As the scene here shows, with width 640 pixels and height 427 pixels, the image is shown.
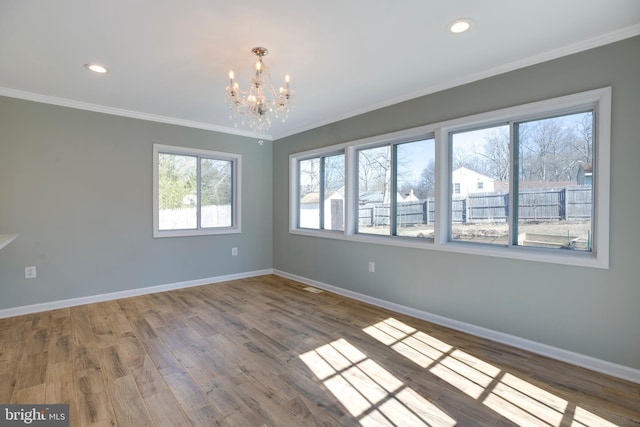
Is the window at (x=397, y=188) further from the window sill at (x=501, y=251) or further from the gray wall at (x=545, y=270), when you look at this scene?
the gray wall at (x=545, y=270)

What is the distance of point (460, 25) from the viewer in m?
2.22

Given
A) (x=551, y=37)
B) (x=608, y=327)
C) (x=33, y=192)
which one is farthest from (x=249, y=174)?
(x=608, y=327)

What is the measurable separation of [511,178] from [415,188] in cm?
103

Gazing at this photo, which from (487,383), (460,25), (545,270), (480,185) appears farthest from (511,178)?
(487,383)

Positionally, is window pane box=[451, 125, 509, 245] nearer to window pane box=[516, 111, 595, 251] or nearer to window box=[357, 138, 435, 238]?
window pane box=[516, 111, 595, 251]

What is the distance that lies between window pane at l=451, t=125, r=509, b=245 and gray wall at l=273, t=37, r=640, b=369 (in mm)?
260

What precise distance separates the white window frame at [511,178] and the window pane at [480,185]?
0.08 m

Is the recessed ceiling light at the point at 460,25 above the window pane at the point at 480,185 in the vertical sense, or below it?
above

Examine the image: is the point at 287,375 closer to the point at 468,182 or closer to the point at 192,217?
the point at 468,182

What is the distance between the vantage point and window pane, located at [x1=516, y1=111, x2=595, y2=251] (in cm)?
255

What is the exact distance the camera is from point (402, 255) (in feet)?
12.1

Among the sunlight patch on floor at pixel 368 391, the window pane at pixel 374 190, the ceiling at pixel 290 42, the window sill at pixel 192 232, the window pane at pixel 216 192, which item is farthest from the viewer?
the window pane at pixel 216 192

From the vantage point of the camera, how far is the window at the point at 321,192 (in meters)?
4.73

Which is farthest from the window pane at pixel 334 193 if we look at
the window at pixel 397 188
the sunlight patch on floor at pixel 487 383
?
the sunlight patch on floor at pixel 487 383
